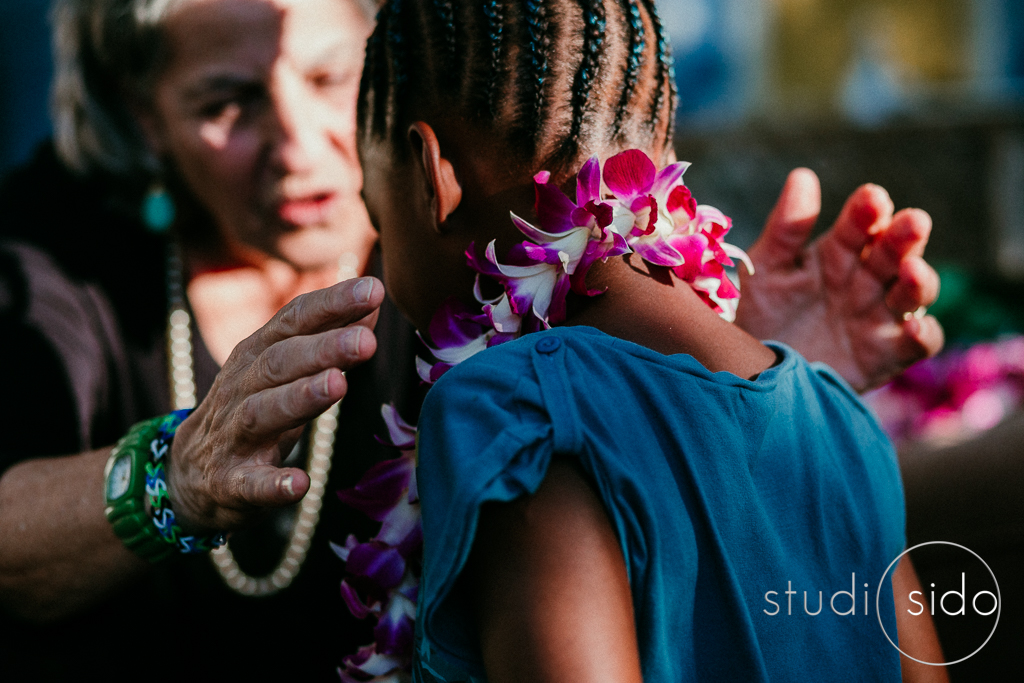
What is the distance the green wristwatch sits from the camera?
1.48 m

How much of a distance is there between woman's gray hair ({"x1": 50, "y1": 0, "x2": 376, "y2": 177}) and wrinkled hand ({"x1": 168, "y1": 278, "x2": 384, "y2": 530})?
129 cm

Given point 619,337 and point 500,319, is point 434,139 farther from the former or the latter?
point 619,337

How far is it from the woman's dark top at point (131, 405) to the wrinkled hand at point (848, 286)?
3.08 ft

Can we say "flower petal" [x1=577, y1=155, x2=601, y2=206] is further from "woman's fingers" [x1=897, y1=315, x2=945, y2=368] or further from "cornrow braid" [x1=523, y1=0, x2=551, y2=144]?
"woman's fingers" [x1=897, y1=315, x2=945, y2=368]

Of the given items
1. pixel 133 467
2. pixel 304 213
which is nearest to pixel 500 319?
pixel 133 467

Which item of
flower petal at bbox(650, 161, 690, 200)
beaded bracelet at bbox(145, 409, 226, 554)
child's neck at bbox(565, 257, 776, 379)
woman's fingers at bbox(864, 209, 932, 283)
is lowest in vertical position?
beaded bracelet at bbox(145, 409, 226, 554)

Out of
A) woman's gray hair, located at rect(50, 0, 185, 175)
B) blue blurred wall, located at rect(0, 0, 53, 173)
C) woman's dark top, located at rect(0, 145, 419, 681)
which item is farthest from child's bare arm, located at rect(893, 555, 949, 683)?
blue blurred wall, located at rect(0, 0, 53, 173)

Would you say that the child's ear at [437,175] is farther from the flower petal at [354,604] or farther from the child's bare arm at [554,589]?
the flower petal at [354,604]

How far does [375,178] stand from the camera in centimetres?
136

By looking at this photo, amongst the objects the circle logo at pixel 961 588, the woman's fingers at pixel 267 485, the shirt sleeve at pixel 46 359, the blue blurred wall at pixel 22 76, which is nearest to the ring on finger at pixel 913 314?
the circle logo at pixel 961 588

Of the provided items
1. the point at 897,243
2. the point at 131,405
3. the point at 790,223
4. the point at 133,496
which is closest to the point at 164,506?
the point at 133,496

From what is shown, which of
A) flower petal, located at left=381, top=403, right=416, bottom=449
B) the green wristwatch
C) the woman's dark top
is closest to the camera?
flower petal, located at left=381, top=403, right=416, bottom=449

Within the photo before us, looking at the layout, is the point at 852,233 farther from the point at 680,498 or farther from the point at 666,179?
the point at 680,498

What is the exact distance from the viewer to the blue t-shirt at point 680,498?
3.12 feet
